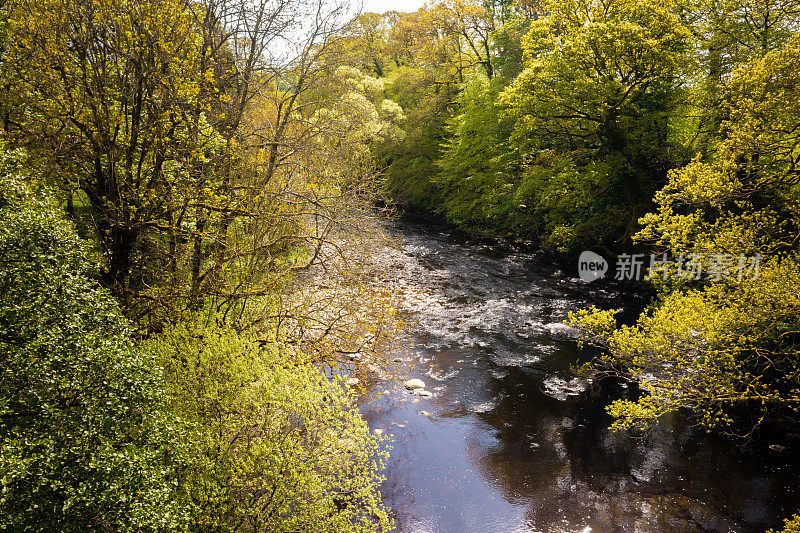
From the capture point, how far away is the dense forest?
152 inches

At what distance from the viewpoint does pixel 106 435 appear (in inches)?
152

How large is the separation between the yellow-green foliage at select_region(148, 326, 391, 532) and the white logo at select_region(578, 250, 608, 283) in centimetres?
1543

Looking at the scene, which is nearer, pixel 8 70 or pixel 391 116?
pixel 8 70

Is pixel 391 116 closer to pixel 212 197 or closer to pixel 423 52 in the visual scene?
pixel 423 52

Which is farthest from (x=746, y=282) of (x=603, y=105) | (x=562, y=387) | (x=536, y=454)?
(x=603, y=105)

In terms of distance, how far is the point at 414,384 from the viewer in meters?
11.6

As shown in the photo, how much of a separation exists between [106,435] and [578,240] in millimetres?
19660

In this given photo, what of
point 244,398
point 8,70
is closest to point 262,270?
point 244,398

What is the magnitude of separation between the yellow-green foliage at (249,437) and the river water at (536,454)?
2.83m

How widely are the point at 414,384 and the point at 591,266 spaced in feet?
38.8

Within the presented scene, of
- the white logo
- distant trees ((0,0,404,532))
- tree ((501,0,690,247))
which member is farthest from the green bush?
tree ((501,0,690,247))

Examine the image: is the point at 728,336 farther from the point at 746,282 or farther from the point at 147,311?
the point at 147,311

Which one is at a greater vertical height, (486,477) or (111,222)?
(111,222)

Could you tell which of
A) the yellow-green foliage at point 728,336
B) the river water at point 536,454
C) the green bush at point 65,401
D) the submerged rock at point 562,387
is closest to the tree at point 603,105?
the river water at point 536,454
